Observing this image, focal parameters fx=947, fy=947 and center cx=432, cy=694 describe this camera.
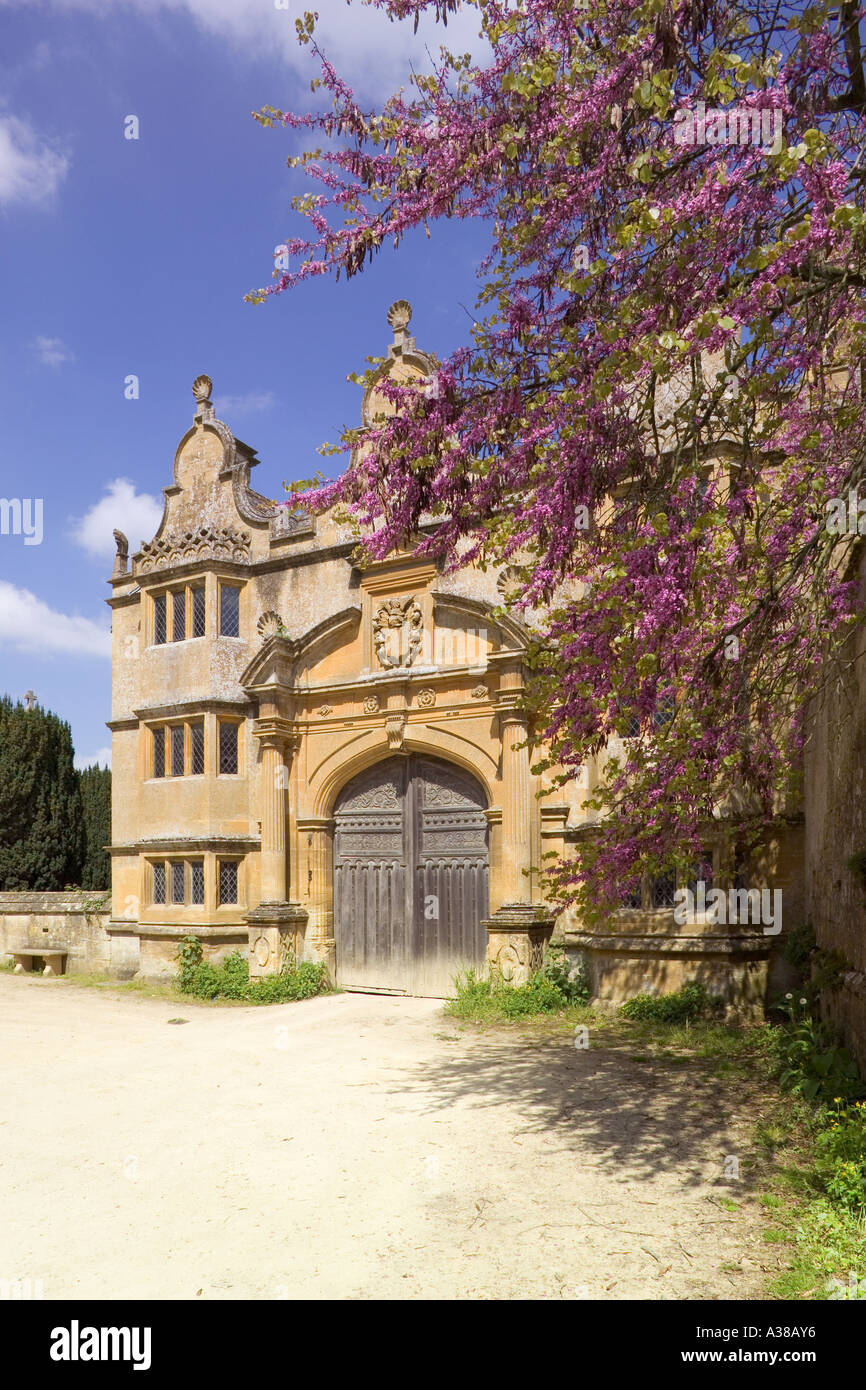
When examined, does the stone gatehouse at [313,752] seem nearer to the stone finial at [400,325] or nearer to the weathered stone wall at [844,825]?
the stone finial at [400,325]

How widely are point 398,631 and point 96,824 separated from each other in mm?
15116

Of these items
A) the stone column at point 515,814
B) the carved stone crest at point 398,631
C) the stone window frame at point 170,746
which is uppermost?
the carved stone crest at point 398,631

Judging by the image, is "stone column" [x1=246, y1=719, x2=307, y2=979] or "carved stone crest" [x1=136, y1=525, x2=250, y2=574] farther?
Result: "carved stone crest" [x1=136, y1=525, x2=250, y2=574]

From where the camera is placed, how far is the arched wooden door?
1299cm

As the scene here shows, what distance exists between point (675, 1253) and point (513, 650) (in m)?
8.40

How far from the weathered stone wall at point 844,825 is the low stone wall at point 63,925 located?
1203cm

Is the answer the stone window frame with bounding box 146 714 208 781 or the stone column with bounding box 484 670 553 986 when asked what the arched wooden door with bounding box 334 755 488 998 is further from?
the stone window frame with bounding box 146 714 208 781

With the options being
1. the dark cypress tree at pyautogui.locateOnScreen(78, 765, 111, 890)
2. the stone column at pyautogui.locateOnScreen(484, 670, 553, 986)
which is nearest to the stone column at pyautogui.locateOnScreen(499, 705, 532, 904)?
the stone column at pyautogui.locateOnScreen(484, 670, 553, 986)

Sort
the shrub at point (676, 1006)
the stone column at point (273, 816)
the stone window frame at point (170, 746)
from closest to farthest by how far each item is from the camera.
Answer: the shrub at point (676, 1006) → the stone column at point (273, 816) → the stone window frame at point (170, 746)

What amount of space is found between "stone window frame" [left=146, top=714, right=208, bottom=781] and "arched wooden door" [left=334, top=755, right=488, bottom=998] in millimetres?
2502

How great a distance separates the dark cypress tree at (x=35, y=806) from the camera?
21016mm

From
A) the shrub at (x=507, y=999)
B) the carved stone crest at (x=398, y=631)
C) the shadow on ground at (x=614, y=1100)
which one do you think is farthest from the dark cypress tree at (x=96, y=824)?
the shadow on ground at (x=614, y=1100)

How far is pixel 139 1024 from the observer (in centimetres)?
1183
